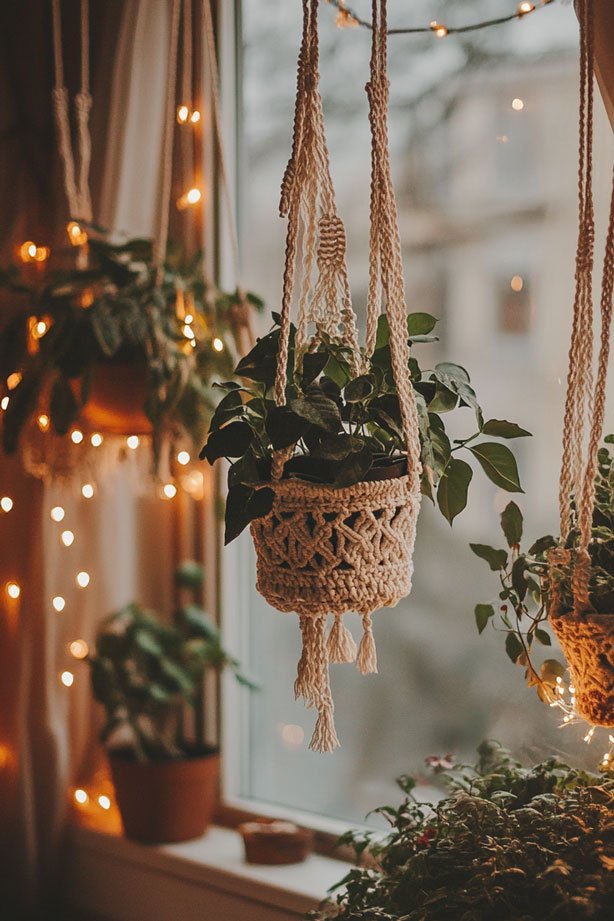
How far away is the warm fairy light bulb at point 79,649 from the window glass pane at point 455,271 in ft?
1.43

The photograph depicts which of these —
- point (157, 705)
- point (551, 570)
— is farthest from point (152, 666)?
point (551, 570)

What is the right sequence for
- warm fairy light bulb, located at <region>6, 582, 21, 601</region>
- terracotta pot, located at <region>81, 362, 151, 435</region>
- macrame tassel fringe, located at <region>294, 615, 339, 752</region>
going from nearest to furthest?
macrame tassel fringe, located at <region>294, 615, 339, 752</region> < terracotta pot, located at <region>81, 362, 151, 435</region> < warm fairy light bulb, located at <region>6, 582, 21, 601</region>

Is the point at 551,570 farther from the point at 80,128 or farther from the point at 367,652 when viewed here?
the point at 80,128

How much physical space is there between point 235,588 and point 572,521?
1055 mm

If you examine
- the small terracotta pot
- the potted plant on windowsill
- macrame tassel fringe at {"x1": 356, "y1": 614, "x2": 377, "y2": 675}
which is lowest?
the small terracotta pot

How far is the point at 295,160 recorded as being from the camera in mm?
1132

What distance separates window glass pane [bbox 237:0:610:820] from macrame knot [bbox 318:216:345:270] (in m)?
0.55

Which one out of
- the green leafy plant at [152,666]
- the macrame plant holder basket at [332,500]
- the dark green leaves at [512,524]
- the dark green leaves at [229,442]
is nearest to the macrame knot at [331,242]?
the macrame plant holder basket at [332,500]

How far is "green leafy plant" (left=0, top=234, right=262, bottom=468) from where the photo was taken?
1607 mm

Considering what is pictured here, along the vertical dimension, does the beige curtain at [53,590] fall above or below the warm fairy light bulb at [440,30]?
below

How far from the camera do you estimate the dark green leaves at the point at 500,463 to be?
3.87ft

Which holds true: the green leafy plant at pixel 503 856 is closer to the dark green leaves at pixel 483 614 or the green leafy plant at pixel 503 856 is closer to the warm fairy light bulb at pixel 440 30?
the dark green leaves at pixel 483 614

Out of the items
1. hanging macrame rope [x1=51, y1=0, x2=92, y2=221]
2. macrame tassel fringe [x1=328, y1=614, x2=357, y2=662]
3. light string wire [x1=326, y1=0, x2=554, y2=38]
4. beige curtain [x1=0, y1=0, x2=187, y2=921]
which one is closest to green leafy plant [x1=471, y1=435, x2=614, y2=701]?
macrame tassel fringe [x1=328, y1=614, x2=357, y2=662]

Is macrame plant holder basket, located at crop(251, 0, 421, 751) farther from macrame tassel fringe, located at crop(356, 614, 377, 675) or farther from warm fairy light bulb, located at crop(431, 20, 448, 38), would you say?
warm fairy light bulb, located at crop(431, 20, 448, 38)
